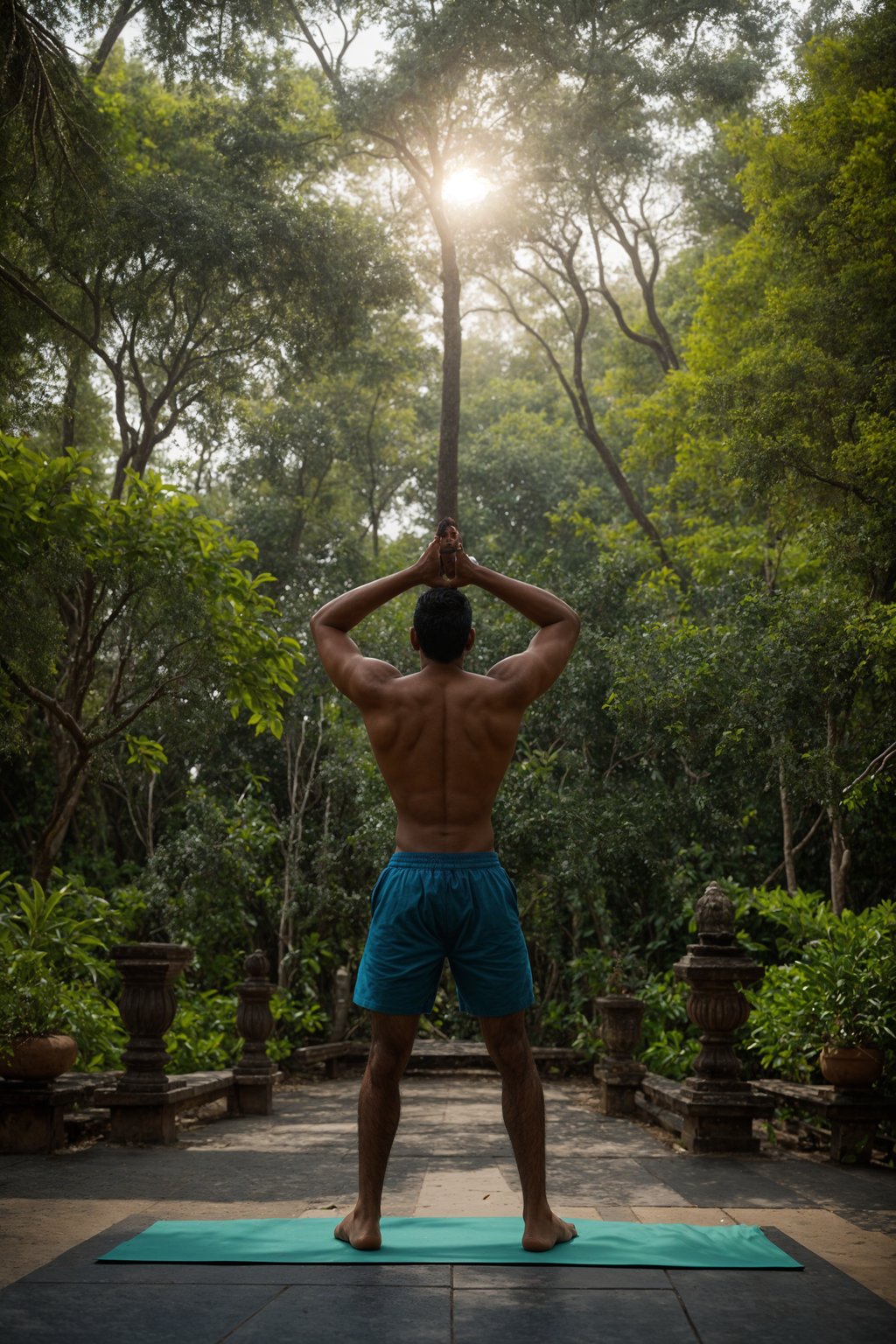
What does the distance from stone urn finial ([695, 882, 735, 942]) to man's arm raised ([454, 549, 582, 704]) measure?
2648 millimetres

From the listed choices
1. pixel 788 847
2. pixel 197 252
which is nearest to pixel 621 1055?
pixel 788 847

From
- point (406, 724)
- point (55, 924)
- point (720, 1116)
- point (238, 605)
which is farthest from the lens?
point (238, 605)

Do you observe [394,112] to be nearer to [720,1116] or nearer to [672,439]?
[672,439]

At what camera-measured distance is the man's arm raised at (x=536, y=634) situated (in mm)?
3418

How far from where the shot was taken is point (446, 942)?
10.8 feet

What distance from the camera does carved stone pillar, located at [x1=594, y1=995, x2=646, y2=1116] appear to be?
24.5 feet

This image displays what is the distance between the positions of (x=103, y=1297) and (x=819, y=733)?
7414mm

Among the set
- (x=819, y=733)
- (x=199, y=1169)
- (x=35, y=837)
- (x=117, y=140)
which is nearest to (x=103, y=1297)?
(x=199, y=1169)

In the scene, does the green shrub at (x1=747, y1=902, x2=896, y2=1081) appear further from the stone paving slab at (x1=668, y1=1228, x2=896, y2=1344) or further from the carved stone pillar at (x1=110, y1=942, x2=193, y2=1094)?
the carved stone pillar at (x1=110, y1=942, x2=193, y2=1094)

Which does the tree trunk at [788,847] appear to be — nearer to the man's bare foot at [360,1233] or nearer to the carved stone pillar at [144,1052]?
the carved stone pillar at [144,1052]

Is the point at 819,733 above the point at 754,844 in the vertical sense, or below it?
above

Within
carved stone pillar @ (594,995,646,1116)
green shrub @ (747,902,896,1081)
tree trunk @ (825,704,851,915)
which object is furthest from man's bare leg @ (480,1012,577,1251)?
tree trunk @ (825,704,851,915)

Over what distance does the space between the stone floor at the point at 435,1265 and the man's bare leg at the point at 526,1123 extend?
201 mm

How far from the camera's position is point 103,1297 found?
8.50 ft
